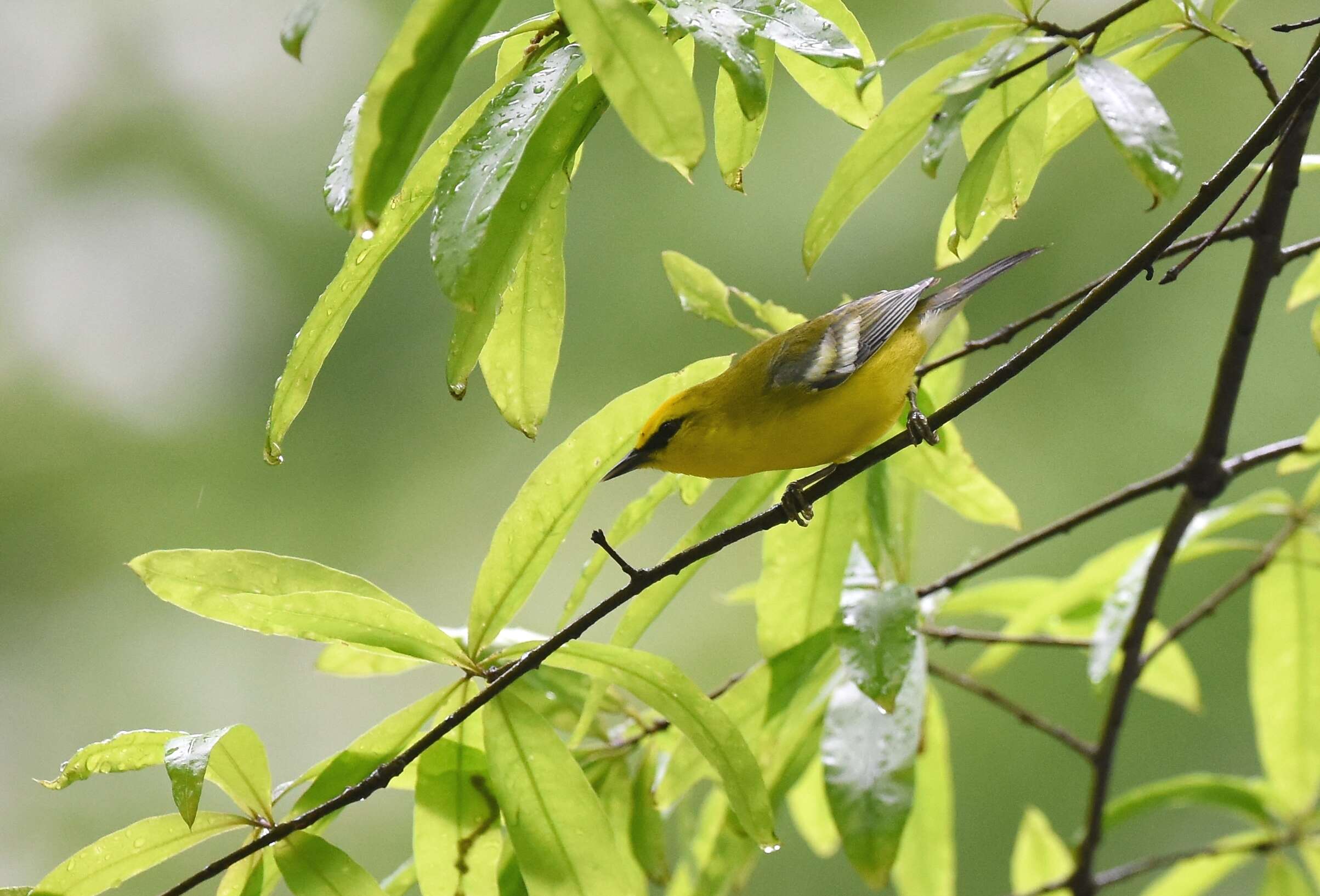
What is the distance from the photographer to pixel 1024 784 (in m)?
2.65

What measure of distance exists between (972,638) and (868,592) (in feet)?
1.20

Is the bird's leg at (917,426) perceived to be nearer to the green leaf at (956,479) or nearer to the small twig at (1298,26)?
the green leaf at (956,479)

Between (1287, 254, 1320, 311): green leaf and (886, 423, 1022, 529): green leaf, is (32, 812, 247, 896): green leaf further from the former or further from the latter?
(1287, 254, 1320, 311): green leaf

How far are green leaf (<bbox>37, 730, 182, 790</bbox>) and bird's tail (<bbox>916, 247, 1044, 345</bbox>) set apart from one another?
38.8 inches

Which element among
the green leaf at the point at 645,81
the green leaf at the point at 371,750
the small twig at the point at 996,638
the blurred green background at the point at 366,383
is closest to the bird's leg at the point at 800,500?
the small twig at the point at 996,638

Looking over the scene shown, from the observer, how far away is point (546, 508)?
A: 943mm

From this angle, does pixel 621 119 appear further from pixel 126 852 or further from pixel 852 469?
pixel 126 852

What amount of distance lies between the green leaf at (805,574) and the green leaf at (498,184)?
0.51m

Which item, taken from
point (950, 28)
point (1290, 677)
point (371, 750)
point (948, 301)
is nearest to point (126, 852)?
point (371, 750)

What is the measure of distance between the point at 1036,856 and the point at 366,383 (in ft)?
6.57

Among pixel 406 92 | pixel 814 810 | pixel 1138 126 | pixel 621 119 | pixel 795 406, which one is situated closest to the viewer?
pixel 406 92

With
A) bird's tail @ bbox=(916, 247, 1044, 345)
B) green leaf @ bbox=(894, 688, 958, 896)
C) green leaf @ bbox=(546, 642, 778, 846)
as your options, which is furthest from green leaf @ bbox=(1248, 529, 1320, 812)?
green leaf @ bbox=(546, 642, 778, 846)

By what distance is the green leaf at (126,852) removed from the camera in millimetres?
870

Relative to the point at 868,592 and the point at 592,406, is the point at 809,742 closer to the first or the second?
the point at 868,592
